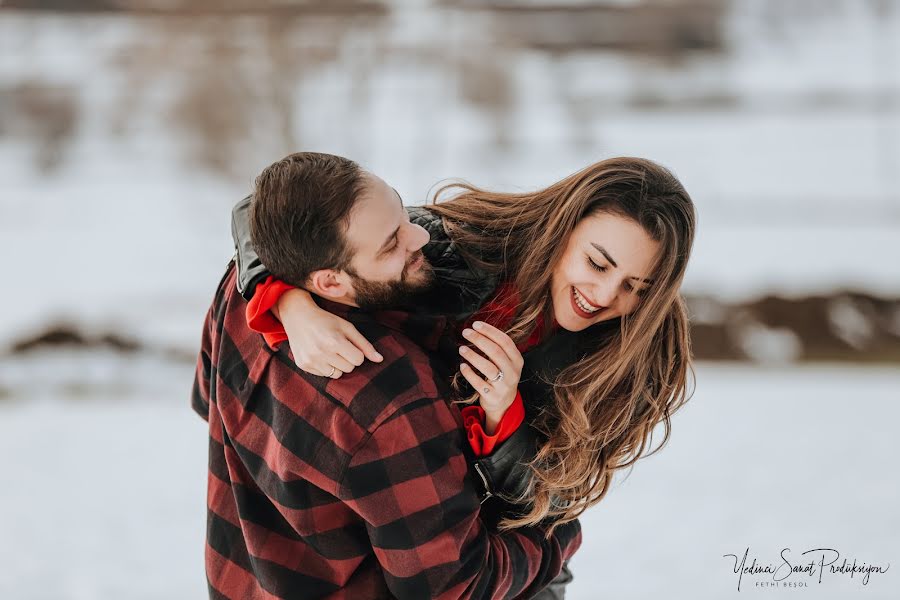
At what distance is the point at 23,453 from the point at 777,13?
3735 mm

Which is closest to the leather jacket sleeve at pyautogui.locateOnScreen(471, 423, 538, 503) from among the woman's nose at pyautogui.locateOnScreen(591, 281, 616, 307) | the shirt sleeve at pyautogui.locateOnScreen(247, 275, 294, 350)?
the woman's nose at pyautogui.locateOnScreen(591, 281, 616, 307)

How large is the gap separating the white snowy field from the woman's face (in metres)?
0.61

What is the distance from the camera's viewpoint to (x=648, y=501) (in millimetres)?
2506

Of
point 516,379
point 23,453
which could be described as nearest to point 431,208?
point 516,379

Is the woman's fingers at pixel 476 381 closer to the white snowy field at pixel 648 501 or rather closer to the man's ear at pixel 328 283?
the man's ear at pixel 328 283

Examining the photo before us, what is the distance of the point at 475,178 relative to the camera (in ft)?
13.3

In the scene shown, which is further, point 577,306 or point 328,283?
point 577,306

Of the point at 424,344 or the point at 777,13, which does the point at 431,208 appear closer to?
the point at 424,344

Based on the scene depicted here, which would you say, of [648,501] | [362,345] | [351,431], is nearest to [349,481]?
[351,431]

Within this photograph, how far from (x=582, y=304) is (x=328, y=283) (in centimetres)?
40

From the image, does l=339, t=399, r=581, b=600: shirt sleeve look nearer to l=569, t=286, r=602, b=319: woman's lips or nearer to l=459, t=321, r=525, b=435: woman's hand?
l=459, t=321, r=525, b=435: woman's hand

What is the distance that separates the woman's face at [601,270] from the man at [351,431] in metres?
0.22

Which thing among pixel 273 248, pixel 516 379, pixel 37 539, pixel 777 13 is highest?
pixel 777 13

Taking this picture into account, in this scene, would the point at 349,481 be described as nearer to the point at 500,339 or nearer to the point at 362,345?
the point at 362,345
